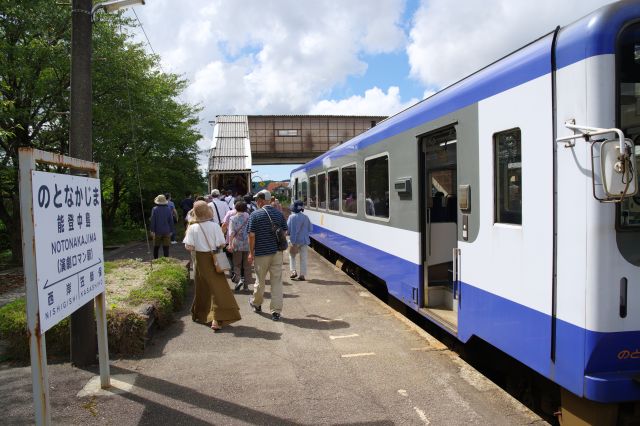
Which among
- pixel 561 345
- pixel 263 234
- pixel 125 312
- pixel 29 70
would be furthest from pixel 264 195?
pixel 29 70

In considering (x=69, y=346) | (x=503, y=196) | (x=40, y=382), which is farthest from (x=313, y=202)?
(x=40, y=382)

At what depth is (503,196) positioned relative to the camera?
396 centimetres

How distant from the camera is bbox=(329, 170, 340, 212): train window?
1046cm

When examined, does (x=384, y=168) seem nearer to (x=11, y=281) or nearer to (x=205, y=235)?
(x=205, y=235)

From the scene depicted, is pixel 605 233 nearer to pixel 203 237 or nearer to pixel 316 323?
pixel 316 323

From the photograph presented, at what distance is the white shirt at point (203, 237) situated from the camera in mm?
6133

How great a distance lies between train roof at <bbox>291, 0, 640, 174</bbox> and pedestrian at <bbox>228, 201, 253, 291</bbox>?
11.5 ft

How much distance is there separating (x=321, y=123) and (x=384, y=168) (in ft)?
114

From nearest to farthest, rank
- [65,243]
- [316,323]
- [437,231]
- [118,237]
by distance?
[65,243]
[437,231]
[316,323]
[118,237]

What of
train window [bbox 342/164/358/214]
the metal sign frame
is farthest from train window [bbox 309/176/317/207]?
the metal sign frame

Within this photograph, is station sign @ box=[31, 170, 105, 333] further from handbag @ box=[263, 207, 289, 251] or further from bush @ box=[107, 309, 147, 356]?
handbag @ box=[263, 207, 289, 251]

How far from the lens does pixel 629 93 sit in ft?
9.82

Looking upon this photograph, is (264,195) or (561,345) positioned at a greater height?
(264,195)

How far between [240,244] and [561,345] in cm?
599
